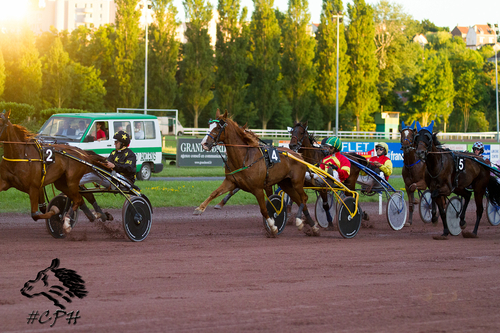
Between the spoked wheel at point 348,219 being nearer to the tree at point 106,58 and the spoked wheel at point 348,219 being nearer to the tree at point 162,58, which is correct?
the tree at point 162,58

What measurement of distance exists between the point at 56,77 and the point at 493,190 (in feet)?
109

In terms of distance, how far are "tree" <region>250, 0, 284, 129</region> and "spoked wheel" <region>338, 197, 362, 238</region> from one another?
35.6 metres

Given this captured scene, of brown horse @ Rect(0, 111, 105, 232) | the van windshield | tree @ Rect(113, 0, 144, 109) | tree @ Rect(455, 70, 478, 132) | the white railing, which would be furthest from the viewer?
tree @ Rect(455, 70, 478, 132)

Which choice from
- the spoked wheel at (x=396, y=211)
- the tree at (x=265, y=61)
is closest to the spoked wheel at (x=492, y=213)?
the spoked wheel at (x=396, y=211)

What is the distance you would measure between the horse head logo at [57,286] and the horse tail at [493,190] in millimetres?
7383

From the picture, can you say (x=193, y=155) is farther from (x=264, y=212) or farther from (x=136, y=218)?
(x=136, y=218)

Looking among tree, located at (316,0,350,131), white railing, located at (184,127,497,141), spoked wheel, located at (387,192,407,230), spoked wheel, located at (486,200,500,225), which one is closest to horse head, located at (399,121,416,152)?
spoked wheel, located at (387,192,407,230)

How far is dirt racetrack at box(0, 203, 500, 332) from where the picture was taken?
464cm

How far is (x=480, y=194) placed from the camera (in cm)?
1034

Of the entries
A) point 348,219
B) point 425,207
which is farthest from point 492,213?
point 348,219

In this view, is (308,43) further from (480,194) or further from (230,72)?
(480,194)

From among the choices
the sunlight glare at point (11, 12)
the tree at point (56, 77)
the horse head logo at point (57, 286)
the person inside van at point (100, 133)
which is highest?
the sunlight glare at point (11, 12)

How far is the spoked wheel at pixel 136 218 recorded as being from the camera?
827 centimetres

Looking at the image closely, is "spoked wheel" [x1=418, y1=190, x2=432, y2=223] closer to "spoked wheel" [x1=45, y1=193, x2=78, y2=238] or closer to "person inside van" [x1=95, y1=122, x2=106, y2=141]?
"spoked wheel" [x1=45, y1=193, x2=78, y2=238]
